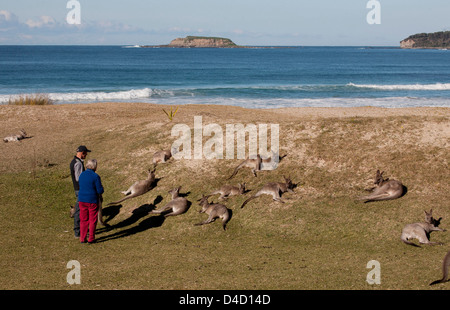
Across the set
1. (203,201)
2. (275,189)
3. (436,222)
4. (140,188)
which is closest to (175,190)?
(203,201)

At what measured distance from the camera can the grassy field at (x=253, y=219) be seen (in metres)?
8.42

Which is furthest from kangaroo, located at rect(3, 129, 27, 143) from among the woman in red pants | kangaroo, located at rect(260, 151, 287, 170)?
kangaroo, located at rect(260, 151, 287, 170)

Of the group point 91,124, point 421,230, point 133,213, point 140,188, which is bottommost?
point 133,213

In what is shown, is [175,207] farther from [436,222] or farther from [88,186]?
[436,222]

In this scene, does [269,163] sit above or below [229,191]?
above

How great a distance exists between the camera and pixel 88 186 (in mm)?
9852

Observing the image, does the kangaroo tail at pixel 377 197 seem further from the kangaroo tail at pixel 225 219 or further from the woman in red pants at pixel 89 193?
the woman in red pants at pixel 89 193

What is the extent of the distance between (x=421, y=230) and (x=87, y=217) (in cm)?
748

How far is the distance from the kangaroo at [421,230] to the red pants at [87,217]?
22.6ft

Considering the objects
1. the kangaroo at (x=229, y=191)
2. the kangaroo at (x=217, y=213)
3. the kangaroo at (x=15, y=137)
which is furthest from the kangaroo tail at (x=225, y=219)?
the kangaroo at (x=15, y=137)

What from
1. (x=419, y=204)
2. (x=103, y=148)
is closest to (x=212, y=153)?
(x=103, y=148)
